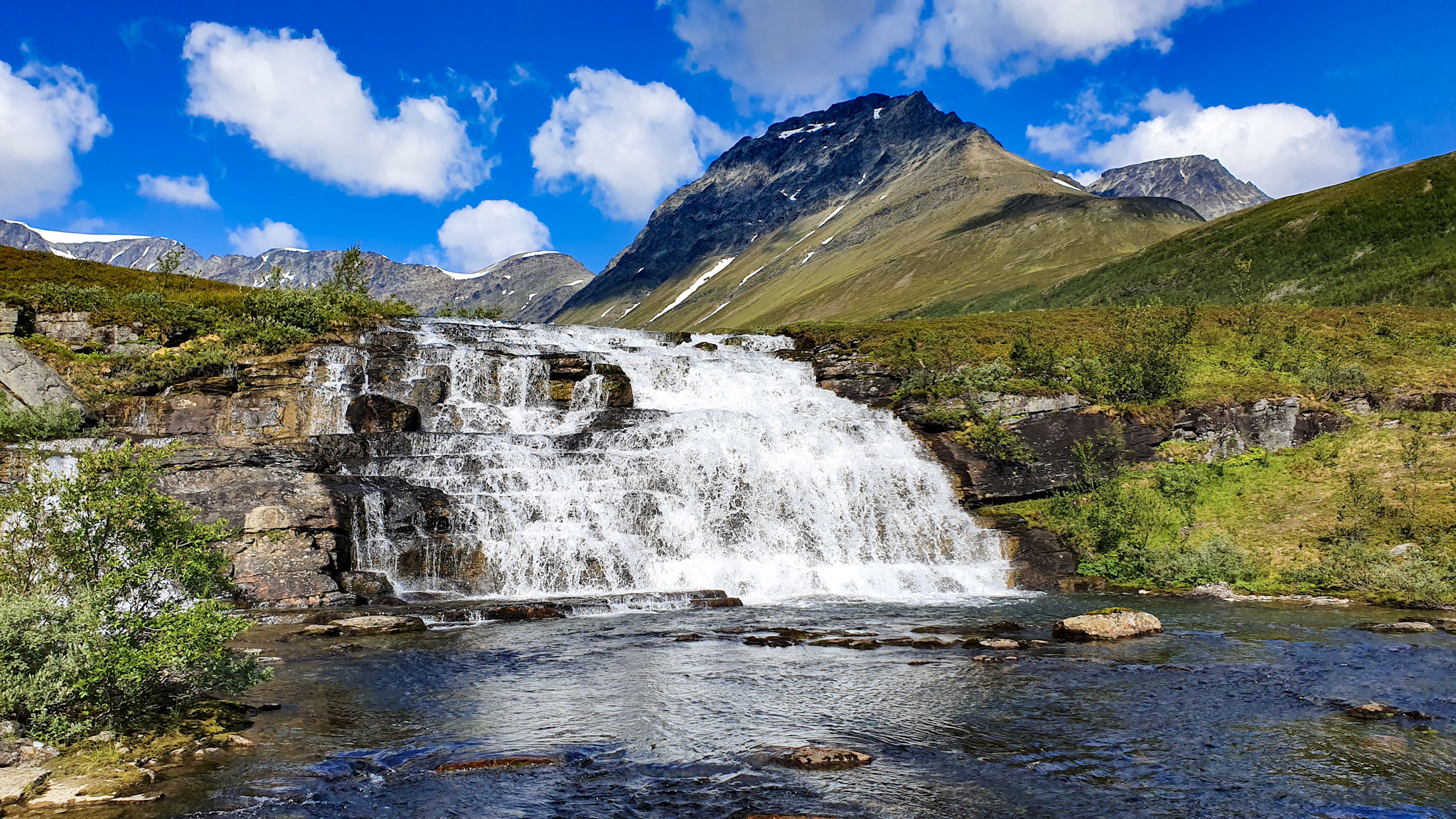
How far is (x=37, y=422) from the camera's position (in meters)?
31.2

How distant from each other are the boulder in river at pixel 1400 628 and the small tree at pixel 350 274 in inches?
2189

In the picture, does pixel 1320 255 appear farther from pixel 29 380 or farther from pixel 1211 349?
pixel 29 380

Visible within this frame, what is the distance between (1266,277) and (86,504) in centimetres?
9875

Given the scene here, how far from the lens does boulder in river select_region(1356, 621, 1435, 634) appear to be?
2028 cm

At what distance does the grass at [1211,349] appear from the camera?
129 ft

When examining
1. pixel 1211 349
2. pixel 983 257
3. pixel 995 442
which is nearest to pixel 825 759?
pixel 995 442

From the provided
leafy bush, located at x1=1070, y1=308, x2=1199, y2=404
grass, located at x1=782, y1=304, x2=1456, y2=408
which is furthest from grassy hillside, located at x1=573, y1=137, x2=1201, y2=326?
leafy bush, located at x1=1070, y1=308, x2=1199, y2=404

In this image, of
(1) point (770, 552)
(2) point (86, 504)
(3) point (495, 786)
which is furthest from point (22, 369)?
(3) point (495, 786)

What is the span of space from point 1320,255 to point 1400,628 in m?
78.4

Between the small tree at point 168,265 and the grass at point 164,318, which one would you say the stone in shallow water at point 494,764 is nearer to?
the grass at point 164,318

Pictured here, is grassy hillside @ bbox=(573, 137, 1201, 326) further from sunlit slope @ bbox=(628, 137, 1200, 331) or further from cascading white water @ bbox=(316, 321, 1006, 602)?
cascading white water @ bbox=(316, 321, 1006, 602)

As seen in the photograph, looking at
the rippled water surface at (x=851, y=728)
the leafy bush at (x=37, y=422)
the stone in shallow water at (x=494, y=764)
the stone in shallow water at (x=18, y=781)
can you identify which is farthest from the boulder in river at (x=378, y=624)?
the leafy bush at (x=37, y=422)

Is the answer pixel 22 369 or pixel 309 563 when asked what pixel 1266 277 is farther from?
pixel 22 369

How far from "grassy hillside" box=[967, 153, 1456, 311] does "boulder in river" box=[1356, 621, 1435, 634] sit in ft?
119
